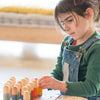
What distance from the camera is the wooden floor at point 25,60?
2.24 metres

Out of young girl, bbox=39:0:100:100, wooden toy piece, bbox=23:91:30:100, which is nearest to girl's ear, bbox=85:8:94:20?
young girl, bbox=39:0:100:100

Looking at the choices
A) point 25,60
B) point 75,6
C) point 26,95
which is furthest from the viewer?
point 25,60

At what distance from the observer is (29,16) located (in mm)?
Result: 2250

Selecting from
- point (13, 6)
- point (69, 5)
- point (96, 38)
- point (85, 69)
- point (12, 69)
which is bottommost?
point (12, 69)

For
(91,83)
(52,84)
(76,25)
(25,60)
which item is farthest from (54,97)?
(25,60)

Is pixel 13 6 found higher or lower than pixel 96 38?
higher

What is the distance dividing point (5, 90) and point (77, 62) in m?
0.34

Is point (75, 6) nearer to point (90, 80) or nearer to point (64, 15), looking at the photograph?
Result: point (64, 15)

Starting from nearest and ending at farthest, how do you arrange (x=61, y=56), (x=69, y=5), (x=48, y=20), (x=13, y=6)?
1. (x=69, y=5)
2. (x=61, y=56)
3. (x=48, y=20)
4. (x=13, y=6)

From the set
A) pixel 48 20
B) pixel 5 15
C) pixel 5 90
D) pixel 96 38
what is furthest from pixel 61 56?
pixel 5 15

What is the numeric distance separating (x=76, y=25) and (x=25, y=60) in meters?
1.76

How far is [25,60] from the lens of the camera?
2746mm

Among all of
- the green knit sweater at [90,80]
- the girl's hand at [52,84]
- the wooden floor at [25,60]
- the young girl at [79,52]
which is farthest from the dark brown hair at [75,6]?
the wooden floor at [25,60]

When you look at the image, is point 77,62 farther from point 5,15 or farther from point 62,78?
point 5,15
